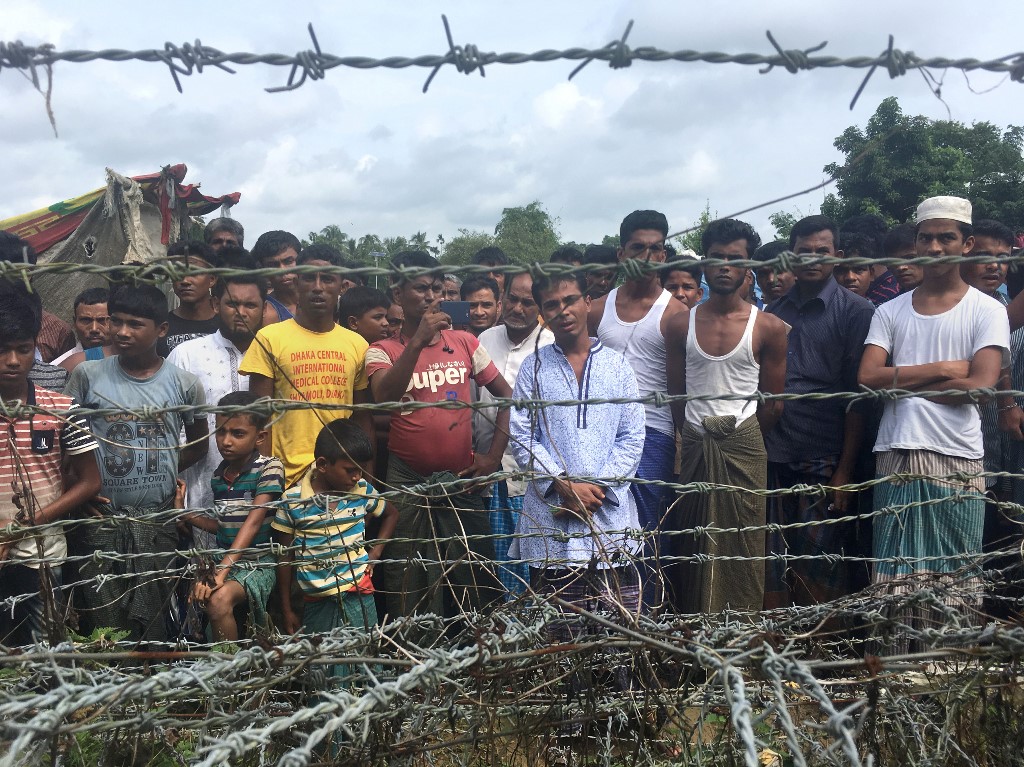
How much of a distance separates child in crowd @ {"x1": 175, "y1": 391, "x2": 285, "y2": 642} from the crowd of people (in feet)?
0.04

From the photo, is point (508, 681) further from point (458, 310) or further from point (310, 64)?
point (458, 310)

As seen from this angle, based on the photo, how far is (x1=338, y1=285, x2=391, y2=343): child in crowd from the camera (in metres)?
4.28

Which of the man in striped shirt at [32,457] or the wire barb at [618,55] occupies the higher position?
the wire barb at [618,55]

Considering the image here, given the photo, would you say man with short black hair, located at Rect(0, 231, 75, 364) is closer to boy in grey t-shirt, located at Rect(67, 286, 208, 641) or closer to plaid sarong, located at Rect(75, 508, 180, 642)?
boy in grey t-shirt, located at Rect(67, 286, 208, 641)

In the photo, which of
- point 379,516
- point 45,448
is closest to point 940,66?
point 379,516

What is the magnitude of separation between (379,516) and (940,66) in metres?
2.41

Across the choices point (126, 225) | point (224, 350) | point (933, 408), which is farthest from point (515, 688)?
point (126, 225)

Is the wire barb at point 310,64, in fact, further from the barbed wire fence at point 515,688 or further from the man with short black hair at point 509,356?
the man with short black hair at point 509,356

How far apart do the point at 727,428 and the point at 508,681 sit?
1881 mm

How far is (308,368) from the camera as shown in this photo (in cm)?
356

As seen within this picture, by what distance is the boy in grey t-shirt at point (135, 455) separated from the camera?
3201 mm

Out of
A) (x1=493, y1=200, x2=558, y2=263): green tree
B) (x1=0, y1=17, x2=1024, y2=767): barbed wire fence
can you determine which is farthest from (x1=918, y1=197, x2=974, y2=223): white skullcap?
(x1=493, y1=200, x2=558, y2=263): green tree

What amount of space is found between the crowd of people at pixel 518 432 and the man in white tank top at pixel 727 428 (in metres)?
0.01

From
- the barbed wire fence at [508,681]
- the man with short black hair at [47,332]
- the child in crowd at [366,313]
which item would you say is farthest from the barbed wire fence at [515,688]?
the man with short black hair at [47,332]
